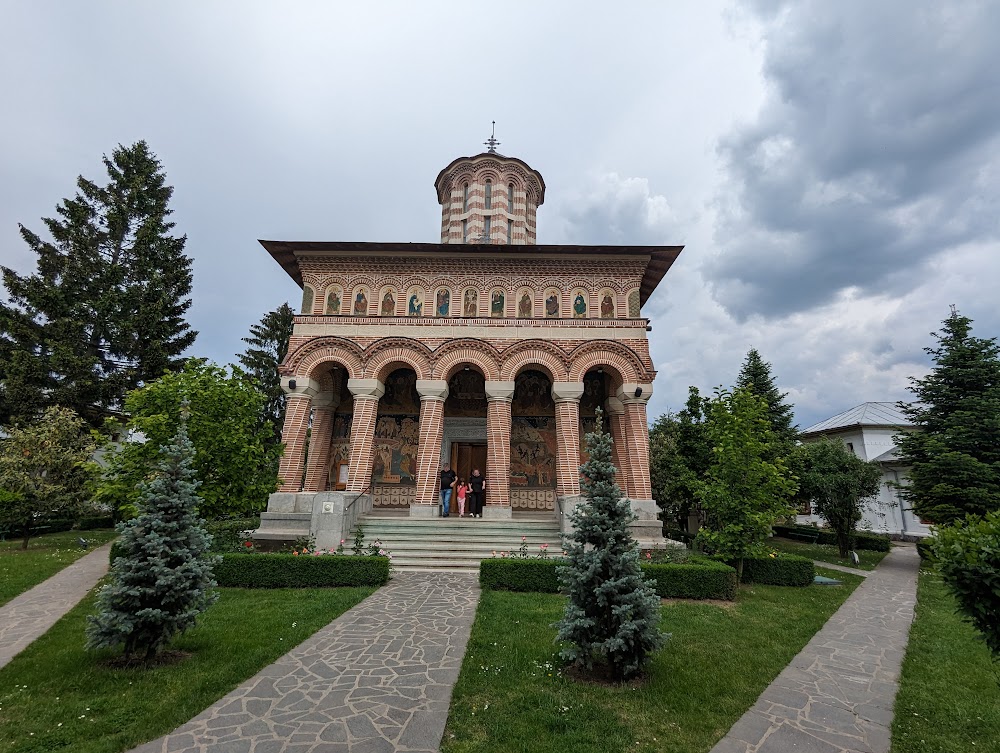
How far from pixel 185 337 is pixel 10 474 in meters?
10.4

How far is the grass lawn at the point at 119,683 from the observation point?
3.84 metres

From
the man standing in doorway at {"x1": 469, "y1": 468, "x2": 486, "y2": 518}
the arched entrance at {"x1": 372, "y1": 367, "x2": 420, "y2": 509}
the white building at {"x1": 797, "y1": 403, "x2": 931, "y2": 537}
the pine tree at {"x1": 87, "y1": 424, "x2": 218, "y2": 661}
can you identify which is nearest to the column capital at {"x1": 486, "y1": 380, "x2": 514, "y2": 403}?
the man standing in doorway at {"x1": 469, "y1": 468, "x2": 486, "y2": 518}

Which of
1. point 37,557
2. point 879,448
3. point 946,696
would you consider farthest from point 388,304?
point 879,448

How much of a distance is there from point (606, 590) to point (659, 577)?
4.99 m

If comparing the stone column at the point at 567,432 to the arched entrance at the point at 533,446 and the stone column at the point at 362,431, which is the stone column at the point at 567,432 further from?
the stone column at the point at 362,431

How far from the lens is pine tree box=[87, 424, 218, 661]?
16.6 ft

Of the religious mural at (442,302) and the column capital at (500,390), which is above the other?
the religious mural at (442,302)

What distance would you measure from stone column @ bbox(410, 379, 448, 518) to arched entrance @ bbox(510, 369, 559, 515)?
125 inches

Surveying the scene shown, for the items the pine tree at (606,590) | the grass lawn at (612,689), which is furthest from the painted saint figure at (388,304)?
the pine tree at (606,590)

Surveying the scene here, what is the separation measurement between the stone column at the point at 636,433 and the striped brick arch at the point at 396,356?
724 centimetres

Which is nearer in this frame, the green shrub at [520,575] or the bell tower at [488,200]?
the green shrub at [520,575]

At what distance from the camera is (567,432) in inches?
616

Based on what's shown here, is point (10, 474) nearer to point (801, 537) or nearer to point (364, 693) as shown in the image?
point (364, 693)

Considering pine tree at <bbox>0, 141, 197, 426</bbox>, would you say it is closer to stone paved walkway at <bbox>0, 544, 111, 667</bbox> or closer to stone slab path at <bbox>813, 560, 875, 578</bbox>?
stone paved walkway at <bbox>0, 544, 111, 667</bbox>
